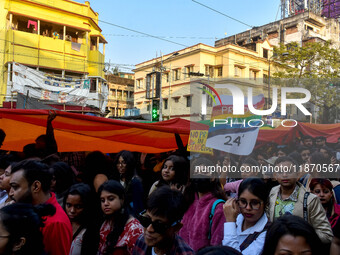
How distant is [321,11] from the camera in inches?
1576

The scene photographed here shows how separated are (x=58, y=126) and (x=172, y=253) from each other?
3424 mm

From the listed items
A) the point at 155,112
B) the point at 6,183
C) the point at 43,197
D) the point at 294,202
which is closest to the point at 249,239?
the point at 294,202

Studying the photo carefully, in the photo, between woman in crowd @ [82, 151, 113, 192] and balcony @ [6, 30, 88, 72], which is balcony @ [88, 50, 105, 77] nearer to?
balcony @ [6, 30, 88, 72]

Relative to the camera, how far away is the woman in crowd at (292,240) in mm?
1567

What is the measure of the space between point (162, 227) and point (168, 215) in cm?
9

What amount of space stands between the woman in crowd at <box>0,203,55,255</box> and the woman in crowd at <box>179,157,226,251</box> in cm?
141

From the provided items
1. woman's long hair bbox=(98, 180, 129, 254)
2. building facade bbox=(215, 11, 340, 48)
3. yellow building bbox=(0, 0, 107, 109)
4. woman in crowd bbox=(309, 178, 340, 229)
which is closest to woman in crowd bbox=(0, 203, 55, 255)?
woman's long hair bbox=(98, 180, 129, 254)

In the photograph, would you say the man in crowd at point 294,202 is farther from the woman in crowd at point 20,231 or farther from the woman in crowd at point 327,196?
the woman in crowd at point 20,231

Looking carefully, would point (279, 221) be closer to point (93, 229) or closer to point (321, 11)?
point (93, 229)

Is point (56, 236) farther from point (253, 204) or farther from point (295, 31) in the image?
point (295, 31)

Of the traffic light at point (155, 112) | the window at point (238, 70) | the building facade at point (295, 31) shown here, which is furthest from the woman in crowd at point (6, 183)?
the building facade at point (295, 31)

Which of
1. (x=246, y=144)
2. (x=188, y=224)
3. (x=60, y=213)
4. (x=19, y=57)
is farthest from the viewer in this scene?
(x=19, y=57)

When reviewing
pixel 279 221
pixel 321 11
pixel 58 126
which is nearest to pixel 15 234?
pixel 279 221

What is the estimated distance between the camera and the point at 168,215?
2.07 m
